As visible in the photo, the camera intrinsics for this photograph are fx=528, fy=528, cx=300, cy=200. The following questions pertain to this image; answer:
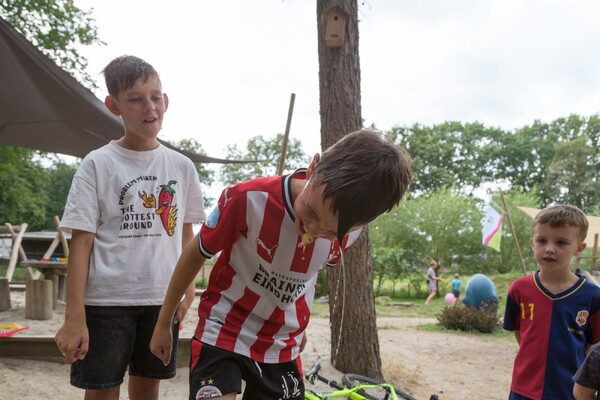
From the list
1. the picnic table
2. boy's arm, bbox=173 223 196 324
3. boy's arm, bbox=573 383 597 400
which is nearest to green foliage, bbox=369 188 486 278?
the picnic table

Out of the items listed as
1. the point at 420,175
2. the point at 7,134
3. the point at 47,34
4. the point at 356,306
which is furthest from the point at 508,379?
the point at 420,175

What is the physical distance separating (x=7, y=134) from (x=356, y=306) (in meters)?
3.71

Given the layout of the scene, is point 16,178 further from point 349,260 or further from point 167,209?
point 167,209

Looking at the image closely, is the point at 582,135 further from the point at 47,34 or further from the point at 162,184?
the point at 162,184

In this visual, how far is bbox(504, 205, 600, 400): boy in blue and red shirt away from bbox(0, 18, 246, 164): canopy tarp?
12.0 feet

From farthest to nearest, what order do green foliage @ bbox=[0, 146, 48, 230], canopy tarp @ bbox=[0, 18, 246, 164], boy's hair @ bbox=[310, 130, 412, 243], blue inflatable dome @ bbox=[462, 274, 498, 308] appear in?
green foliage @ bbox=[0, 146, 48, 230]
blue inflatable dome @ bbox=[462, 274, 498, 308]
canopy tarp @ bbox=[0, 18, 246, 164]
boy's hair @ bbox=[310, 130, 412, 243]

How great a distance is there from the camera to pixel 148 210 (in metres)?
1.85

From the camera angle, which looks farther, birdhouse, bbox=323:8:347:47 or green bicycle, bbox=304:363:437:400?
birdhouse, bbox=323:8:347:47

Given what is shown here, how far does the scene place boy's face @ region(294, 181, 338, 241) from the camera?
3.94ft

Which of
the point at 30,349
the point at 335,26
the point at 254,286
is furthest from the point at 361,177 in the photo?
the point at 30,349

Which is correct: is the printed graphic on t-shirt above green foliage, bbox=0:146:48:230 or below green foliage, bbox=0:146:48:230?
below

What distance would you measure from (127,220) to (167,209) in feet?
0.51

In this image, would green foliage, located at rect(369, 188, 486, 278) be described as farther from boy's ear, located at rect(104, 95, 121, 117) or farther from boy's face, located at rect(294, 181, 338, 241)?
boy's face, located at rect(294, 181, 338, 241)

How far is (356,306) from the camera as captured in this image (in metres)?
4.45
